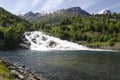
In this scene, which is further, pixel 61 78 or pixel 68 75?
pixel 68 75

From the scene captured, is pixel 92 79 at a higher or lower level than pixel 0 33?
lower

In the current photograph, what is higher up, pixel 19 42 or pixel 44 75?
pixel 19 42

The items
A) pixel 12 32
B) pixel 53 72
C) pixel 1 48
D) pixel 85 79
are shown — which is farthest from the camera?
pixel 12 32

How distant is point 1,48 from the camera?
570ft

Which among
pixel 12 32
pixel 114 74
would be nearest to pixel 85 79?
pixel 114 74

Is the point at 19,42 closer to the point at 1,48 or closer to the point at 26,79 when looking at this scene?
the point at 1,48

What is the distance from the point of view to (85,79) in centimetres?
6228

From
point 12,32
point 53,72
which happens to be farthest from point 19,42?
point 53,72

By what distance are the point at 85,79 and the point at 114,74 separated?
1096cm

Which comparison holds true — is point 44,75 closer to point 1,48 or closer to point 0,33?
point 1,48

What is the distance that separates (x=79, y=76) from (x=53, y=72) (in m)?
8.66

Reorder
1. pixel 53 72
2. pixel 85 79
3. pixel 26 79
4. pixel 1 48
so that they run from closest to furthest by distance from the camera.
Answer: pixel 26 79
pixel 85 79
pixel 53 72
pixel 1 48

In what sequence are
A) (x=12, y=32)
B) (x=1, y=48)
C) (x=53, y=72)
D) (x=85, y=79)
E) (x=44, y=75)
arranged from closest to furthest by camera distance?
→ (x=85, y=79) < (x=44, y=75) < (x=53, y=72) < (x=1, y=48) < (x=12, y=32)

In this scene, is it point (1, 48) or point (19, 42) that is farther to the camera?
point (19, 42)
